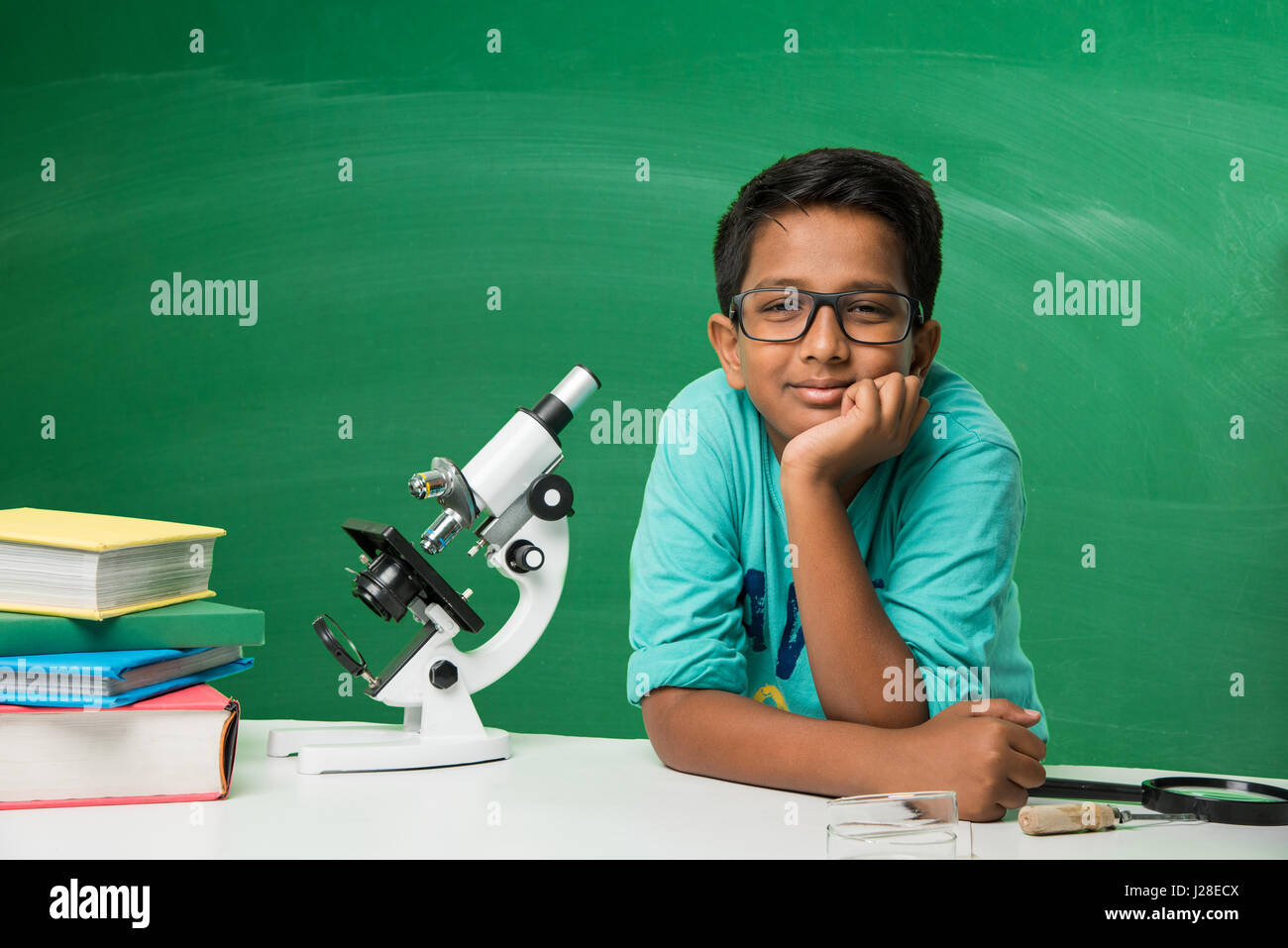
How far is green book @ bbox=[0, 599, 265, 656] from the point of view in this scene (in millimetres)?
996

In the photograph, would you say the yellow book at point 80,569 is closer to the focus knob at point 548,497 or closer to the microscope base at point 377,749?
the microscope base at point 377,749

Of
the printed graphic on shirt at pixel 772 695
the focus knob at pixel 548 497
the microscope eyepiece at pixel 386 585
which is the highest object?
the focus knob at pixel 548 497

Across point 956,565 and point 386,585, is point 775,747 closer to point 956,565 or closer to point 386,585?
point 956,565

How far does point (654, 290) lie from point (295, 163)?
85 cm

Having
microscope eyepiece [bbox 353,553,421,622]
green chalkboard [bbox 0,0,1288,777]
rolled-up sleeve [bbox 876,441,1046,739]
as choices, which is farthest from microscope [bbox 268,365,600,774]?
green chalkboard [bbox 0,0,1288,777]

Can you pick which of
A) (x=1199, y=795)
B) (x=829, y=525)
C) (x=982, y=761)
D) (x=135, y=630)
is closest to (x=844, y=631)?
(x=829, y=525)

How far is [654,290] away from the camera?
8.14 ft

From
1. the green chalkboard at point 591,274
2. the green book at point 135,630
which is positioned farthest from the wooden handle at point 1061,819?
the green chalkboard at point 591,274

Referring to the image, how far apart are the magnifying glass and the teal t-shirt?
0.14 meters

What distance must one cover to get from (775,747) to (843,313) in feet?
1.52

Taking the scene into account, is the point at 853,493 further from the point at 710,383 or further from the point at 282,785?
the point at 282,785

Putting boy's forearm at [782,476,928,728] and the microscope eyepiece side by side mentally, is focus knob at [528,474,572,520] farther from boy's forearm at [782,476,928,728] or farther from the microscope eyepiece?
boy's forearm at [782,476,928,728]

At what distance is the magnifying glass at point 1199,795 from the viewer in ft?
3.00
